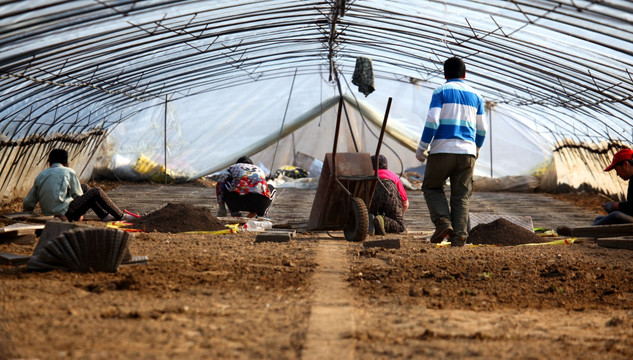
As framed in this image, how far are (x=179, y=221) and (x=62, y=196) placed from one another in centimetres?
153

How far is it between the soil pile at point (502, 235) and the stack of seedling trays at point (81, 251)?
4.57 meters

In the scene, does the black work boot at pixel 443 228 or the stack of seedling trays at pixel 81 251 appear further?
the black work boot at pixel 443 228

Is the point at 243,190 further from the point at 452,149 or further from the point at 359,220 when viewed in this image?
the point at 452,149

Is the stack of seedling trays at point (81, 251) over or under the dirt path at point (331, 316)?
over

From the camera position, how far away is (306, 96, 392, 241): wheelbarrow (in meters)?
8.17

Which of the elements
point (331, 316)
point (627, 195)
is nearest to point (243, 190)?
point (627, 195)

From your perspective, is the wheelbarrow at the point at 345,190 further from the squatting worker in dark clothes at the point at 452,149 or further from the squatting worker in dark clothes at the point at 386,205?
the squatting worker in dark clothes at the point at 452,149

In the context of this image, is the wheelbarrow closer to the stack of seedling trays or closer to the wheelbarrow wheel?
the wheelbarrow wheel

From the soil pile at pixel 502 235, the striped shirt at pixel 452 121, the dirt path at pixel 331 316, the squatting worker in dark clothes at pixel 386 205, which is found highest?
the striped shirt at pixel 452 121

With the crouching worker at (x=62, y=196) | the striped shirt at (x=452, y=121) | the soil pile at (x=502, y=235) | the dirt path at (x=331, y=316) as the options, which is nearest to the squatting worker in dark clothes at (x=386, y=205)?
the soil pile at (x=502, y=235)

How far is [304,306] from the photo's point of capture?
14.0 ft

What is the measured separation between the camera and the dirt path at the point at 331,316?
332cm

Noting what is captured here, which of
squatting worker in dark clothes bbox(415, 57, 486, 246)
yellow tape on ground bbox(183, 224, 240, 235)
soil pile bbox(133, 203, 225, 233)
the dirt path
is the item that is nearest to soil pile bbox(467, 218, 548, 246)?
squatting worker in dark clothes bbox(415, 57, 486, 246)

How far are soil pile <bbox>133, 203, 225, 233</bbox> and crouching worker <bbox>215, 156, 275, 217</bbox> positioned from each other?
134 cm
